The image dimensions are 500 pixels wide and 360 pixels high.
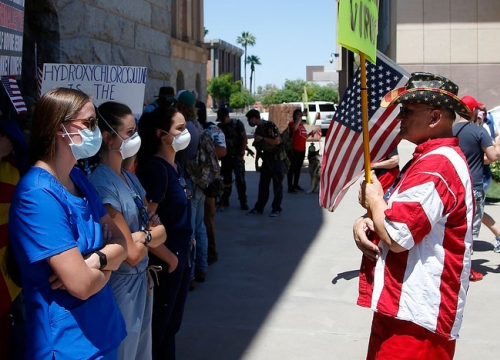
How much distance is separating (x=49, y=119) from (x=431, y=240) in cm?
179

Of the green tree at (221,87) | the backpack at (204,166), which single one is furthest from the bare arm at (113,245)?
the green tree at (221,87)

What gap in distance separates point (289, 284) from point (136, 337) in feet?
12.1

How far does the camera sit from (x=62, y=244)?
2.45 metres

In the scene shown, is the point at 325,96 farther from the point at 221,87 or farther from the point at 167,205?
the point at 167,205

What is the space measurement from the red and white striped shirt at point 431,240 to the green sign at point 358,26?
685 mm

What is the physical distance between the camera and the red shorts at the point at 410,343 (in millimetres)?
3045

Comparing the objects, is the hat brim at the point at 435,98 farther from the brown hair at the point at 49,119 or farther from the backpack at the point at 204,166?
the backpack at the point at 204,166

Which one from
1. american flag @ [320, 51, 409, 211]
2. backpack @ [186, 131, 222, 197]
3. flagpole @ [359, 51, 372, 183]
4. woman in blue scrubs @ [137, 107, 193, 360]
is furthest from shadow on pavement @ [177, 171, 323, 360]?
flagpole @ [359, 51, 372, 183]

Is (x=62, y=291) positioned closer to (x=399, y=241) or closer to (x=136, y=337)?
(x=136, y=337)

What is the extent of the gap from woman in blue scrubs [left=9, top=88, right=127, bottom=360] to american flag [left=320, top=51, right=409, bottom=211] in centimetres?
214

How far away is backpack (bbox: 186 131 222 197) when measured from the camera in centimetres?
656

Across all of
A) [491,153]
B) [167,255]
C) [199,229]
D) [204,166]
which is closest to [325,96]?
[491,153]

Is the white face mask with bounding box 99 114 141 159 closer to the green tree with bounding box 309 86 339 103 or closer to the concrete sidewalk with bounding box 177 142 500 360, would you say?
the concrete sidewalk with bounding box 177 142 500 360

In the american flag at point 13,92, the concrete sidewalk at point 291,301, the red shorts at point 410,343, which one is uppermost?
the american flag at point 13,92
